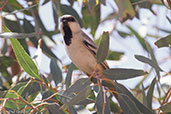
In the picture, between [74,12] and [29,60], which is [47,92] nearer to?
[29,60]

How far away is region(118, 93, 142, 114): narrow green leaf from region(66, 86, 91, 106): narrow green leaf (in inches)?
8.9

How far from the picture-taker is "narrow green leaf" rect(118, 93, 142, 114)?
1750mm

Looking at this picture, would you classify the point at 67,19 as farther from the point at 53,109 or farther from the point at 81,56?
the point at 53,109

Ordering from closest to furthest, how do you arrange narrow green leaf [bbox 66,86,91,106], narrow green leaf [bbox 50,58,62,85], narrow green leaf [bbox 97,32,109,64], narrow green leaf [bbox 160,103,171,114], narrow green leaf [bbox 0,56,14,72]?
1. narrow green leaf [bbox 66,86,91,106]
2. narrow green leaf [bbox 97,32,109,64]
3. narrow green leaf [bbox 160,103,171,114]
4. narrow green leaf [bbox 50,58,62,85]
5. narrow green leaf [bbox 0,56,14,72]

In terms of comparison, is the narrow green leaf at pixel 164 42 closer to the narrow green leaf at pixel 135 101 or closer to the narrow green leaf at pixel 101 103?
the narrow green leaf at pixel 135 101

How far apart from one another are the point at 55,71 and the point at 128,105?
2.30 ft

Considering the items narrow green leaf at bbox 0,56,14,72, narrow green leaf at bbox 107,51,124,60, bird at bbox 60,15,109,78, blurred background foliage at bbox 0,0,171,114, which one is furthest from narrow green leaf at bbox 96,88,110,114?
narrow green leaf at bbox 107,51,124,60

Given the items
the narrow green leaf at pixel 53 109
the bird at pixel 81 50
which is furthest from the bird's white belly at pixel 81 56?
the narrow green leaf at pixel 53 109

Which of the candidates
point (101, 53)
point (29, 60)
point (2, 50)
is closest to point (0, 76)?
point (2, 50)

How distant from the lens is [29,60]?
6.24ft

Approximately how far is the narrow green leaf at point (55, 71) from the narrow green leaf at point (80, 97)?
62 cm

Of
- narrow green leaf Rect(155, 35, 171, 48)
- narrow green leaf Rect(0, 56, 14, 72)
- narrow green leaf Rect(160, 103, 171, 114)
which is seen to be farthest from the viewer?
→ narrow green leaf Rect(0, 56, 14, 72)

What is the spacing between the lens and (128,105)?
1761mm

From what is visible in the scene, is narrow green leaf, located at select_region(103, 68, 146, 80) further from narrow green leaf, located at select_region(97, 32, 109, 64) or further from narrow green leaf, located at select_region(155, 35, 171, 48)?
narrow green leaf, located at select_region(155, 35, 171, 48)
